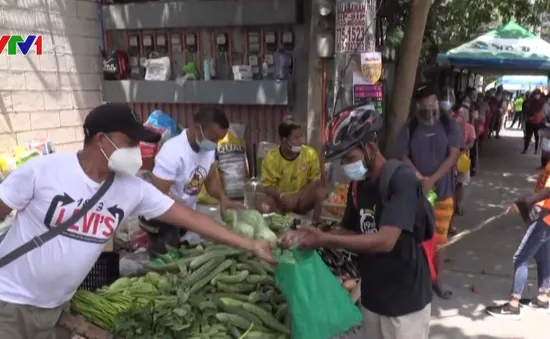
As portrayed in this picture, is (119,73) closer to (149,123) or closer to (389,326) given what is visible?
(149,123)

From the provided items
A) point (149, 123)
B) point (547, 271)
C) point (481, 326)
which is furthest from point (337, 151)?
point (149, 123)

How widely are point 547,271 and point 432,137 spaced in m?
1.65

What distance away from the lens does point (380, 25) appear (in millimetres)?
9227

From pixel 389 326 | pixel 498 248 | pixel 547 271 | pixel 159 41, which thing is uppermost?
pixel 159 41

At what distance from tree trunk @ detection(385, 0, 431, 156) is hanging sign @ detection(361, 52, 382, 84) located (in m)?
0.44

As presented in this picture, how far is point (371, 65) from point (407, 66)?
21.5 inches

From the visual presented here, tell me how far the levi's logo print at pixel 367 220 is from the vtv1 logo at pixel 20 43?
6120 millimetres

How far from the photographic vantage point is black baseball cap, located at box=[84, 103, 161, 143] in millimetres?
2402

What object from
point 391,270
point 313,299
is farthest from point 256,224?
point 391,270

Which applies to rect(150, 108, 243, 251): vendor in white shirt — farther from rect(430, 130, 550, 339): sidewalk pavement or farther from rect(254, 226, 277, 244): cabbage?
rect(430, 130, 550, 339): sidewalk pavement

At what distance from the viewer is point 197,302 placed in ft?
9.31

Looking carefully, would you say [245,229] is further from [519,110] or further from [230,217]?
[519,110]

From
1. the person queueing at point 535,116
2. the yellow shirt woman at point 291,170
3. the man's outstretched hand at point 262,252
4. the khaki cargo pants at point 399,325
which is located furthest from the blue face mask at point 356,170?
the person queueing at point 535,116

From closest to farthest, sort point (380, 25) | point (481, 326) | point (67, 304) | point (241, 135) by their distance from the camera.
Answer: point (67, 304) → point (481, 326) → point (241, 135) → point (380, 25)
